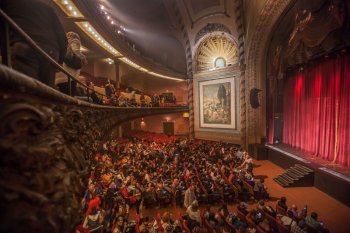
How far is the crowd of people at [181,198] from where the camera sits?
4449mm

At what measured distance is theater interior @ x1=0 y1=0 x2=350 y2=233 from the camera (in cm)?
124

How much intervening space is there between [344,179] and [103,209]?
7.53 meters

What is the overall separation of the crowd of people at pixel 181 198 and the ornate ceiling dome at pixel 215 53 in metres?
7.87

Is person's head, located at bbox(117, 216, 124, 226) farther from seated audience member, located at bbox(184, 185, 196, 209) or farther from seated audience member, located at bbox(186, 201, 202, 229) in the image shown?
seated audience member, located at bbox(184, 185, 196, 209)

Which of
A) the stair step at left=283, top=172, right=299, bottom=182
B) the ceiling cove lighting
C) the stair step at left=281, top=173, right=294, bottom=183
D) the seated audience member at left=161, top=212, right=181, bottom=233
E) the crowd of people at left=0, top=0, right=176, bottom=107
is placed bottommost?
the stair step at left=281, top=173, right=294, bottom=183

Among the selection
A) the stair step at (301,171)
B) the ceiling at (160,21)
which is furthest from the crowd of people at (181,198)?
the ceiling at (160,21)

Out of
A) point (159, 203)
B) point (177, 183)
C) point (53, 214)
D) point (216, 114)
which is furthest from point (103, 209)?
point (216, 114)

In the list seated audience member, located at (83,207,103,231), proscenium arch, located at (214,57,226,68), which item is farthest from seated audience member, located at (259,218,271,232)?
proscenium arch, located at (214,57,226,68)

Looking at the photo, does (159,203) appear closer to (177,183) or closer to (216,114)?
(177,183)

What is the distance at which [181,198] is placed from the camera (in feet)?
21.5

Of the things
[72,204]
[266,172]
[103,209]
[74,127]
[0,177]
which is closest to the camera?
[0,177]

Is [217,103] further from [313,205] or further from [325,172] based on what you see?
[313,205]

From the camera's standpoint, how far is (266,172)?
989cm

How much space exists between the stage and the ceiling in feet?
31.2
